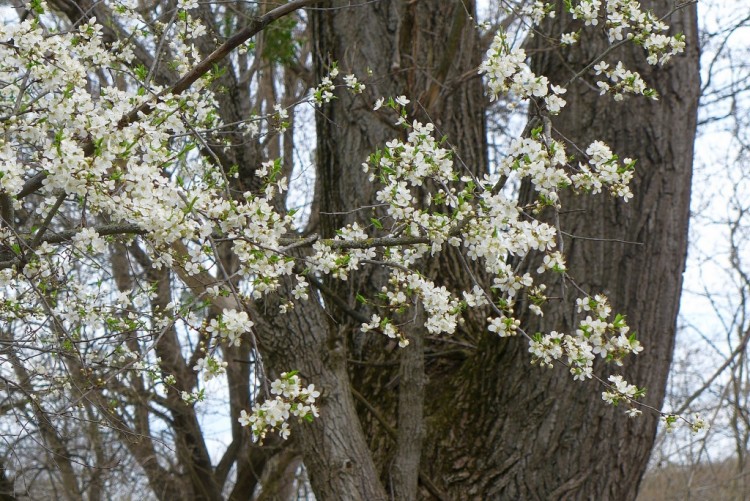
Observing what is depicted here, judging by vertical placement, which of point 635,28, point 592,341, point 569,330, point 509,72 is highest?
point 635,28

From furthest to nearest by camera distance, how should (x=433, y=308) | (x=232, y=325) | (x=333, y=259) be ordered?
(x=433, y=308) → (x=333, y=259) → (x=232, y=325)

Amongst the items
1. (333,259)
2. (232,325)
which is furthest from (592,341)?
(232,325)

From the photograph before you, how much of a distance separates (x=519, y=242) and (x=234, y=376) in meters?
5.98

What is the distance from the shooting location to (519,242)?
2.43 m

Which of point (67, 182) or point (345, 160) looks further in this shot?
point (345, 160)

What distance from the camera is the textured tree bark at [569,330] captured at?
3.64m

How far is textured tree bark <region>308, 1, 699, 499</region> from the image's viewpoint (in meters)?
3.64

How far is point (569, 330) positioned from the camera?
367cm

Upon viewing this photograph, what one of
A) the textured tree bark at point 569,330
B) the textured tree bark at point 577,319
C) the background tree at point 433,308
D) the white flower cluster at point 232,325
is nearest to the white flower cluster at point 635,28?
the background tree at point 433,308

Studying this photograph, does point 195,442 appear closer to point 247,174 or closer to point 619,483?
point 247,174

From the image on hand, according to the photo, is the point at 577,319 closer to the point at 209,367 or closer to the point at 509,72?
the point at 509,72

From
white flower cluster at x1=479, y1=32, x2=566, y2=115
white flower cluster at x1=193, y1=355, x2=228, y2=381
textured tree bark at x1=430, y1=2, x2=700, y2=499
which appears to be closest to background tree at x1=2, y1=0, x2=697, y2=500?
textured tree bark at x1=430, y1=2, x2=700, y2=499

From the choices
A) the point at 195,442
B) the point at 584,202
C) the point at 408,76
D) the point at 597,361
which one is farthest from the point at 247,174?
the point at 195,442

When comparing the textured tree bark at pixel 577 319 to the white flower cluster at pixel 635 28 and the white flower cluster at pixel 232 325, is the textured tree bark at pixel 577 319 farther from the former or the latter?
the white flower cluster at pixel 232 325
